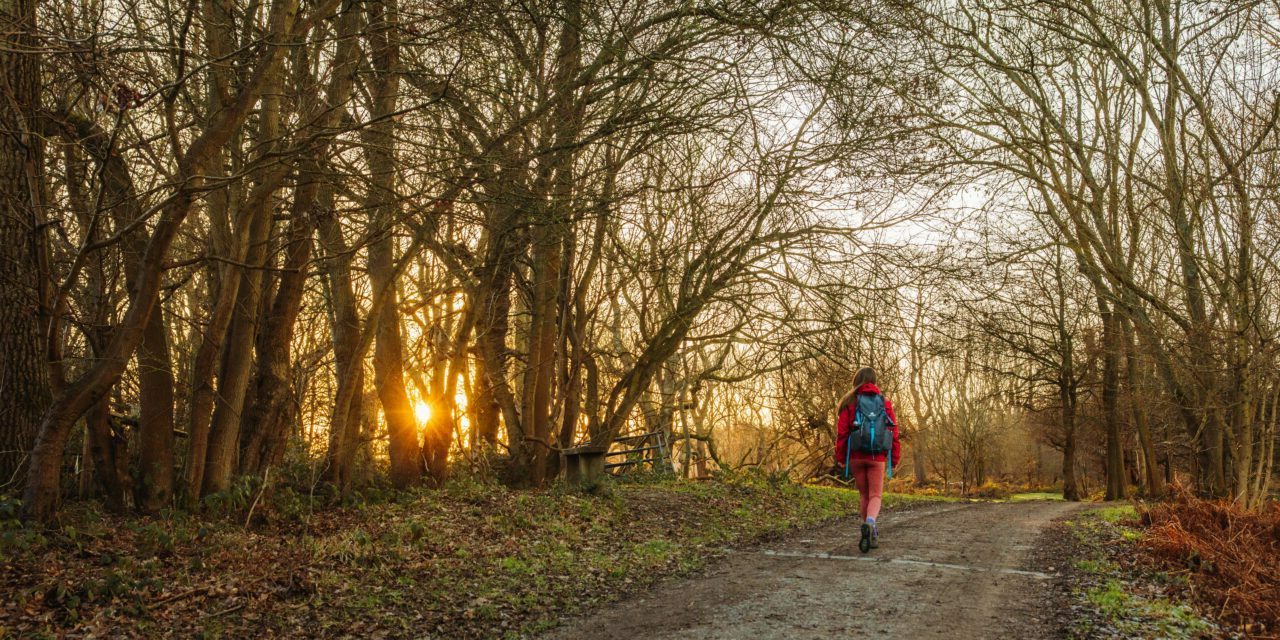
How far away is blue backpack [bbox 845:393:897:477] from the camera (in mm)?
8586

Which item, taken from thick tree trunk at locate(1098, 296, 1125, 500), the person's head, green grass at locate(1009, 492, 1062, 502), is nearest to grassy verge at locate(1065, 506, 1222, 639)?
the person's head

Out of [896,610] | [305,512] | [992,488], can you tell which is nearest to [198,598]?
[305,512]

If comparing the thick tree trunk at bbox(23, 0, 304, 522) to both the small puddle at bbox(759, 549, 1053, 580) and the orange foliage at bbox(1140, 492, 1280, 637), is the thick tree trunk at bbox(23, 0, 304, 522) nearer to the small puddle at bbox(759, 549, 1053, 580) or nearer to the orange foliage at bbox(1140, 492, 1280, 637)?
the small puddle at bbox(759, 549, 1053, 580)

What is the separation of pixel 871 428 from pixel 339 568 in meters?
5.23

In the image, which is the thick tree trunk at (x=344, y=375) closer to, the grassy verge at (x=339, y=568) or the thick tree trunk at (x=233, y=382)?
the grassy verge at (x=339, y=568)

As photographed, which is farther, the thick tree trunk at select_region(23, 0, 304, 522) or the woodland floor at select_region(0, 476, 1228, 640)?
the thick tree trunk at select_region(23, 0, 304, 522)

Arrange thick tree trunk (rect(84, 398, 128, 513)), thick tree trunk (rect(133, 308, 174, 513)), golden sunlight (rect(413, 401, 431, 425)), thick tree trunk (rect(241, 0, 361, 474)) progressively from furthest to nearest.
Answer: golden sunlight (rect(413, 401, 431, 425)), thick tree trunk (rect(241, 0, 361, 474)), thick tree trunk (rect(133, 308, 174, 513)), thick tree trunk (rect(84, 398, 128, 513))

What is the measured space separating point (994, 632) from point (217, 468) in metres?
7.48

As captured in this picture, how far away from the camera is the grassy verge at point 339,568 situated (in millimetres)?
5570

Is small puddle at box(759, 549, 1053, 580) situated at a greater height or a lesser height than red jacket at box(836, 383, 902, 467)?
lesser

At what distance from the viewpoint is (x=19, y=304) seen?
7.36m

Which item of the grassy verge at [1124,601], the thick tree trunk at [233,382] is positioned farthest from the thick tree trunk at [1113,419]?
the thick tree trunk at [233,382]

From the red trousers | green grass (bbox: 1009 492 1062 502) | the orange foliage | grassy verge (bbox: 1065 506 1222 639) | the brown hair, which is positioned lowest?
green grass (bbox: 1009 492 1062 502)

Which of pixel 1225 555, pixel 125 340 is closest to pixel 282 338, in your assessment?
pixel 125 340
